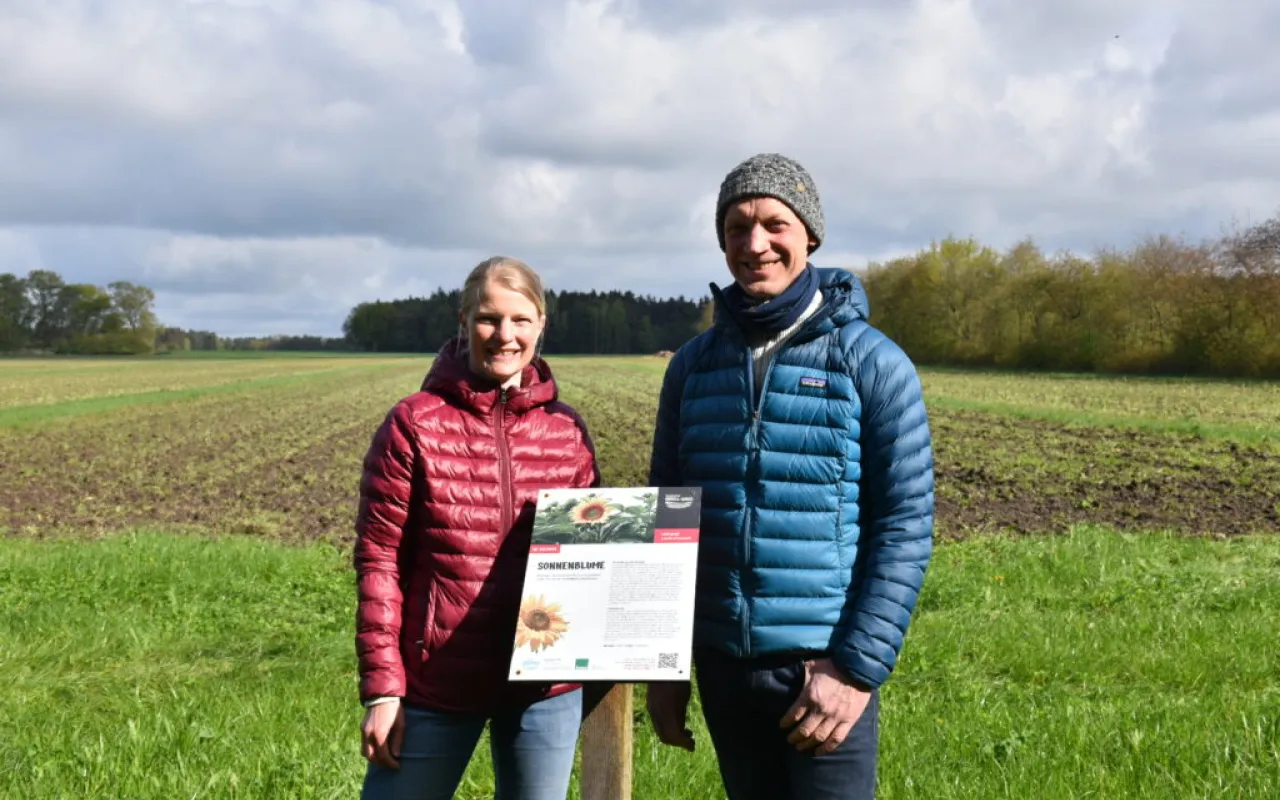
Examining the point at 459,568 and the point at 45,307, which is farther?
the point at 45,307

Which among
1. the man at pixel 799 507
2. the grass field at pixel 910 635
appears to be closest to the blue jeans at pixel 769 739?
the man at pixel 799 507

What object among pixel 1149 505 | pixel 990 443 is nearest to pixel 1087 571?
pixel 1149 505

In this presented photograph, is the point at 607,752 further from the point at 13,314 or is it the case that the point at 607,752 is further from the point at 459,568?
the point at 13,314

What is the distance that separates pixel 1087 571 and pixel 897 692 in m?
3.51

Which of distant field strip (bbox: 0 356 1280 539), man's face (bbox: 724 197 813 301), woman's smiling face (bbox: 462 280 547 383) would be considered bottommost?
distant field strip (bbox: 0 356 1280 539)

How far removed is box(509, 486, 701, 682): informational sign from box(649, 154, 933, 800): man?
143 millimetres

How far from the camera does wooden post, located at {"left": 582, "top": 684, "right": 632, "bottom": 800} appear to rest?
9.38 feet

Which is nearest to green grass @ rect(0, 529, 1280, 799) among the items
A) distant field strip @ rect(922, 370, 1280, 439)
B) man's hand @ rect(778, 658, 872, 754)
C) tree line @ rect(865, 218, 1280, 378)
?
man's hand @ rect(778, 658, 872, 754)

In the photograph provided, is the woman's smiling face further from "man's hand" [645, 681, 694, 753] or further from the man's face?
"man's hand" [645, 681, 694, 753]

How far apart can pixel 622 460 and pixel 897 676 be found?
39.3 feet

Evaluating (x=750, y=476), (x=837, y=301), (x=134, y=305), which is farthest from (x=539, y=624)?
(x=134, y=305)

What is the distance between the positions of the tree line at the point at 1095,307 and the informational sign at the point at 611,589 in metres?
39.2

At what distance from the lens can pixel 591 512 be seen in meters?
2.65

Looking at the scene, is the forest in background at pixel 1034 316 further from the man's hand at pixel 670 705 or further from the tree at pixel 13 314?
the man's hand at pixel 670 705
